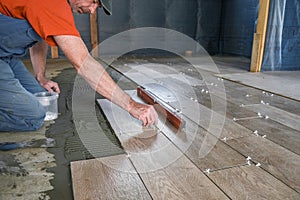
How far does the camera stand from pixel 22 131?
1479 millimetres

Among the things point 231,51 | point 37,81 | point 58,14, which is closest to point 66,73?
point 37,81

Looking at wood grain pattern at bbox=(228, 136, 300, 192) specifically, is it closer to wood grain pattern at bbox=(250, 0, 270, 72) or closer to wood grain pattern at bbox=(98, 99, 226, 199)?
wood grain pattern at bbox=(98, 99, 226, 199)

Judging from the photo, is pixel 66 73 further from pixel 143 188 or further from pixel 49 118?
pixel 143 188

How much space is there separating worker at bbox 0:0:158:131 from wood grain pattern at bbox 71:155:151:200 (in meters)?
0.23

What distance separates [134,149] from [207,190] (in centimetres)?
45

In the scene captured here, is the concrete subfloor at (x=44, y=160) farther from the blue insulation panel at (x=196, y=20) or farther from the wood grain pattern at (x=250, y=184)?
the blue insulation panel at (x=196, y=20)

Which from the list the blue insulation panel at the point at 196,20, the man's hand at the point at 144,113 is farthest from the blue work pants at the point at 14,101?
the blue insulation panel at the point at 196,20

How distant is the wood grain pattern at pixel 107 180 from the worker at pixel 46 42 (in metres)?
0.23

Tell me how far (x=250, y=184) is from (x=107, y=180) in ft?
1.80

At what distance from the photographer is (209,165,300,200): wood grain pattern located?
92cm

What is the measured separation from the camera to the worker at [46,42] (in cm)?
97

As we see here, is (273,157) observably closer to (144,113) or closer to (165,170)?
(165,170)

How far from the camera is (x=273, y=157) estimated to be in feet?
3.93

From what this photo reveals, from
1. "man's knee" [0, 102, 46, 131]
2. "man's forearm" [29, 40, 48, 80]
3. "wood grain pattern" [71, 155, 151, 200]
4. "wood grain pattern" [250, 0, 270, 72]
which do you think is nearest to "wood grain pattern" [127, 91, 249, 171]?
"wood grain pattern" [71, 155, 151, 200]
